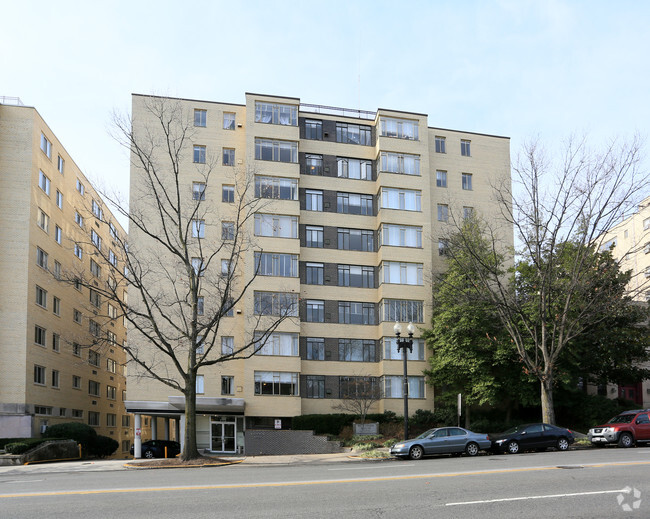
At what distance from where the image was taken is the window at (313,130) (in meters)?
46.9

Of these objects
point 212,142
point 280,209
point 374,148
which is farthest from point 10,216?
point 374,148

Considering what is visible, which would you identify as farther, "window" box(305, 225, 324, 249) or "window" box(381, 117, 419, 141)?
A: "window" box(381, 117, 419, 141)

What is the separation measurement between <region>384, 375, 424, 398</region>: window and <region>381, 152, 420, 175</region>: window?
46.8 feet

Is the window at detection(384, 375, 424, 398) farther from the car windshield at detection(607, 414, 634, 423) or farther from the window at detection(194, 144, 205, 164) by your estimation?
the window at detection(194, 144, 205, 164)

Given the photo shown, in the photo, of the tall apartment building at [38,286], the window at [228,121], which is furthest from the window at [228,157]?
the tall apartment building at [38,286]

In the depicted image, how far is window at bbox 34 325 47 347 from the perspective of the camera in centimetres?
4512

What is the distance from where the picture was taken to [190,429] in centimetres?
2703

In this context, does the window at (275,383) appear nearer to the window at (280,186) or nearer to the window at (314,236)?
the window at (314,236)

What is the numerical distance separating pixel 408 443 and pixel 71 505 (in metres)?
15.5

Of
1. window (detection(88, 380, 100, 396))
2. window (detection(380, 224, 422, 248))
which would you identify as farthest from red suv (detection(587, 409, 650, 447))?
window (detection(88, 380, 100, 396))

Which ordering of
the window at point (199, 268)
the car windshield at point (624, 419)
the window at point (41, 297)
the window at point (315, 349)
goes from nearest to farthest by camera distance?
the car windshield at point (624, 419) → the window at point (199, 268) → the window at point (315, 349) → the window at point (41, 297)

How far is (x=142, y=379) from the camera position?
40.9 m

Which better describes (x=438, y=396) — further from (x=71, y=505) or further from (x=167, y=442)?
(x=71, y=505)

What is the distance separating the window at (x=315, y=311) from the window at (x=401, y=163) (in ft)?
34.8
